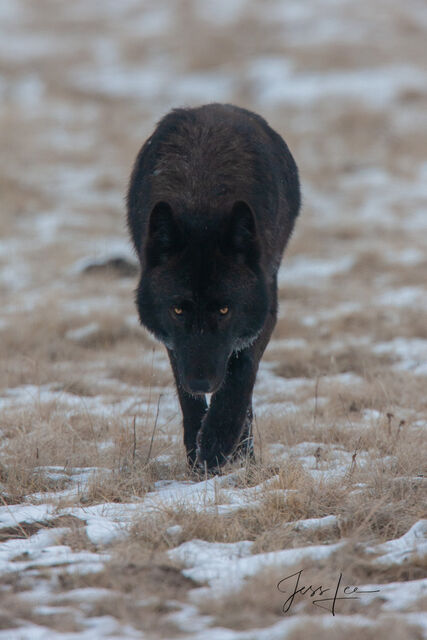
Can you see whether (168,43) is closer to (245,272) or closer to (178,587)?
(245,272)

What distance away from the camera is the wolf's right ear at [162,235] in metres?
4.42

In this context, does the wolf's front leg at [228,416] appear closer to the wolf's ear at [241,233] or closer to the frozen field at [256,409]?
the frozen field at [256,409]

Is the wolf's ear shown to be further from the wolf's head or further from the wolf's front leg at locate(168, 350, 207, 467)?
the wolf's front leg at locate(168, 350, 207, 467)

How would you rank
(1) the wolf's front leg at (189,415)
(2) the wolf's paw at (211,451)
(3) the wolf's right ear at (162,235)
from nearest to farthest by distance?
1. (3) the wolf's right ear at (162,235)
2. (2) the wolf's paw at (211,451)
3. (1) the wolf's front leg at (189,415)

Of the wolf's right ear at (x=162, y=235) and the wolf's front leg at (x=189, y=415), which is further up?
the wolf's right ear at (x=162, y=235)

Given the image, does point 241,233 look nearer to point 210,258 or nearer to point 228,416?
point 210,258

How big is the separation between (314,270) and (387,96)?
449 inches

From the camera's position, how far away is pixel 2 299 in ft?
32.3

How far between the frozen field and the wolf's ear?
1.25 m

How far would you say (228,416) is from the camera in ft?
15.7

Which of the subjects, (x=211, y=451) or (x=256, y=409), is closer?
(x=211, y=451)
